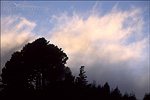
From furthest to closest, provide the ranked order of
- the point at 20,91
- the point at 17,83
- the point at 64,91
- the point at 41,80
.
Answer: the point at 41,80, the point at 17,83, the point at 20,91, the point at 64,91

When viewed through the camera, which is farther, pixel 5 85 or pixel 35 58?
pixel 5 85

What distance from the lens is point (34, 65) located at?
123 feet

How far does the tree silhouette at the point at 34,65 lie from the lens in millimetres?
37094

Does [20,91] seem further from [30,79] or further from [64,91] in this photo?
[64,91]

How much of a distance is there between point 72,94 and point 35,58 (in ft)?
39.4

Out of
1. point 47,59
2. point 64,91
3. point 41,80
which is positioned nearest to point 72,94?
point 64,91

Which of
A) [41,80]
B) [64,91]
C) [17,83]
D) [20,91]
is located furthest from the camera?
[41,80]

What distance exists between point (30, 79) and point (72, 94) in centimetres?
1390

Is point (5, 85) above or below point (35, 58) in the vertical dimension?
below

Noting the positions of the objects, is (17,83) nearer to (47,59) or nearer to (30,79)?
(30,79)

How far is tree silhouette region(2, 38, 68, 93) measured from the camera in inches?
1460

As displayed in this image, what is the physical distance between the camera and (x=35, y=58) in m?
36.7

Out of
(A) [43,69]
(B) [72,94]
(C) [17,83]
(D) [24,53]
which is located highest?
(D) [24,53]

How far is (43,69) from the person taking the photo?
3791 cm
